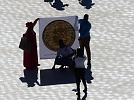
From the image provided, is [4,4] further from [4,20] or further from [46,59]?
[46,59]

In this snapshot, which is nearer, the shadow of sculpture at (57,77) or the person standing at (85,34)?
the shadow of sculpture at (57,77)

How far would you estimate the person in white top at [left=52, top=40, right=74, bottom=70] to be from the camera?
18.7 meters

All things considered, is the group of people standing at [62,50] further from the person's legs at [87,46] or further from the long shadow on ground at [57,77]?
the long shadow on ground at [57,77]

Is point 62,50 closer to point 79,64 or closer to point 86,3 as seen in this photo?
point 79,64

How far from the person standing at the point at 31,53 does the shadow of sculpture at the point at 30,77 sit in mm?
140

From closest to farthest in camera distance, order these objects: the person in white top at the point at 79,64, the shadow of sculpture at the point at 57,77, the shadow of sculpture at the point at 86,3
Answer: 1. the person in white top at the point at 79,64
2. the shadow of sculpture at the point at 57,77
3. the shadow of sculpture at the point at 86,3

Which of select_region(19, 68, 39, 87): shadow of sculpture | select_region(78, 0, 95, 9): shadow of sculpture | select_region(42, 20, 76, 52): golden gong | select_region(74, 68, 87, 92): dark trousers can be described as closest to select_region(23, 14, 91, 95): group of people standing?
select_region(19, 68, 39, 87): shadow of sculpture

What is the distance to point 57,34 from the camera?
19.2 metres

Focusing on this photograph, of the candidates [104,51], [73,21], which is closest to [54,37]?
[73,21]

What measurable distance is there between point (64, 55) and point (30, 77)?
1255mm

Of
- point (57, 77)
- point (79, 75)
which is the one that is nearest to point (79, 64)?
point (79, 75)

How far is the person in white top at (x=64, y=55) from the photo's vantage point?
61.3 feet

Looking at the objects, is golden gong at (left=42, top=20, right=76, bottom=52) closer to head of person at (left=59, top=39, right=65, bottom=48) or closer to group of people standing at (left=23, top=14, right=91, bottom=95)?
group of people standing at (left=23, top=14, right=91, bottom=95)

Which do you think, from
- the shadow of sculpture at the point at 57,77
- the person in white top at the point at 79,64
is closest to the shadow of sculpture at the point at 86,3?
the shadow of sculpture at the point at 57,77
